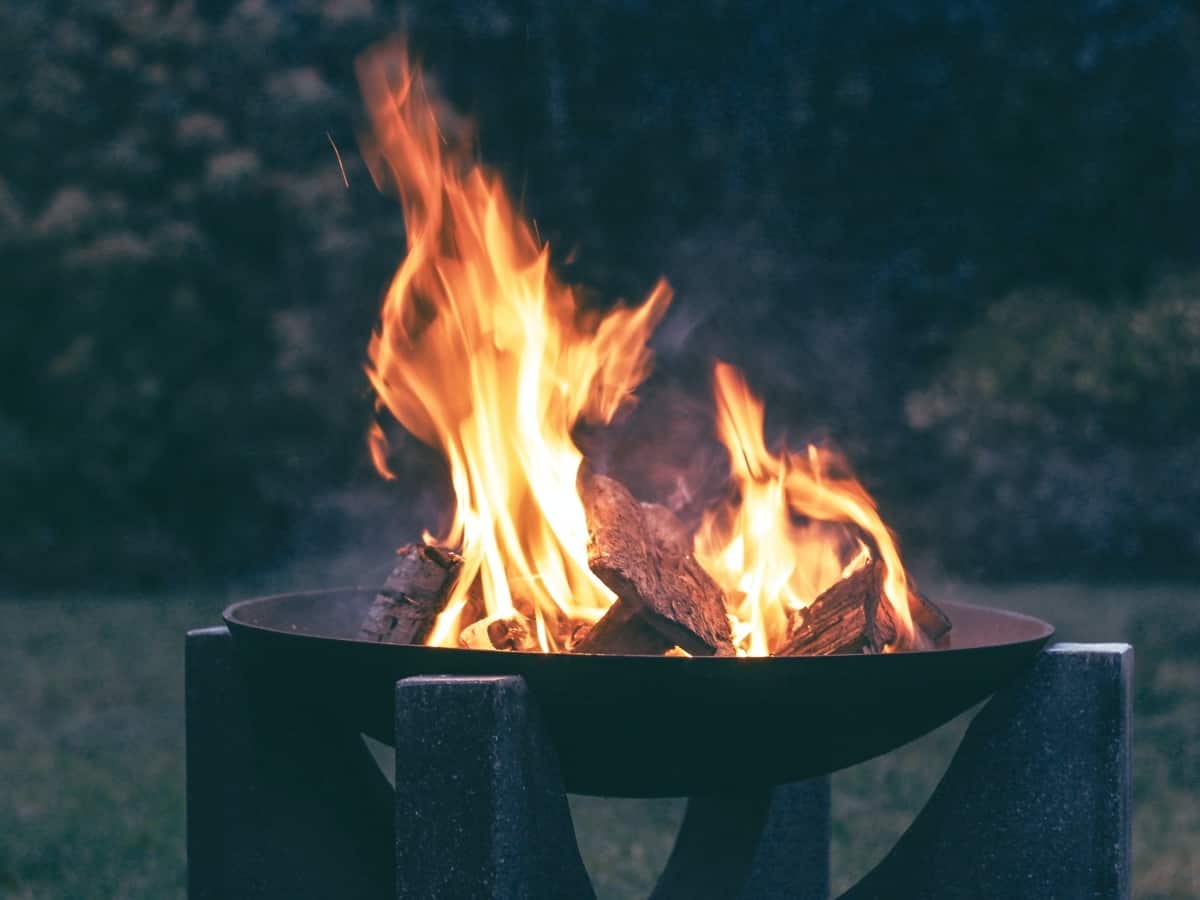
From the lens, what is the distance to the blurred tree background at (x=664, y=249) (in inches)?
320

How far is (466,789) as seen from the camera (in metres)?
1.96

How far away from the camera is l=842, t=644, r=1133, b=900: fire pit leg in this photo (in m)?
2.23

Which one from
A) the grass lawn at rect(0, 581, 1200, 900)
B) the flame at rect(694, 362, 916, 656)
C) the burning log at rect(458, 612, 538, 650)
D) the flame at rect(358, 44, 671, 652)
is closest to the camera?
the burning log at rect(458, 612, 538, 650)

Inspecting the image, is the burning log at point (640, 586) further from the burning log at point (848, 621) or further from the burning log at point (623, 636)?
the burning log at point (848, 621)

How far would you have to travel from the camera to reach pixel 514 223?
282 cm

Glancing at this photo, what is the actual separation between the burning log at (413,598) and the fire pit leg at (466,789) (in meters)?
0.48

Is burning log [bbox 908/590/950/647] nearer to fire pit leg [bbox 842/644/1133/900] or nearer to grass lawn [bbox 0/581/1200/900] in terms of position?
fire pit leg [bbox 842/644/1133/900]

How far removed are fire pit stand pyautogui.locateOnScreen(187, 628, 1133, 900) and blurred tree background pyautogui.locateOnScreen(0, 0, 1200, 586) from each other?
12.0ft

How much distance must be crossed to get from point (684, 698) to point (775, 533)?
0.84 meters

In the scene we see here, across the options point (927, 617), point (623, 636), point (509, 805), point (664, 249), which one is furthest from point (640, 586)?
point (664, 249)

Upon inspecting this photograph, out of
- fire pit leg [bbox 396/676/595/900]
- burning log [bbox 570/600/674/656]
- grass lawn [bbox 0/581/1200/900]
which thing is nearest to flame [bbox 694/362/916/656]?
burning log [bbox 570/600/674/656]

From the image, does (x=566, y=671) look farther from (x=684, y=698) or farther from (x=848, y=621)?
(x=848, y=621)

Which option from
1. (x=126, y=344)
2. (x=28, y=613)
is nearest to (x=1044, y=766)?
(x=28, y=613)

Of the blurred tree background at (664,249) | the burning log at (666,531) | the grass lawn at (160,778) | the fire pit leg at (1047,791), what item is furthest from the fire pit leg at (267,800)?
the blurred tree background at (664,249)
